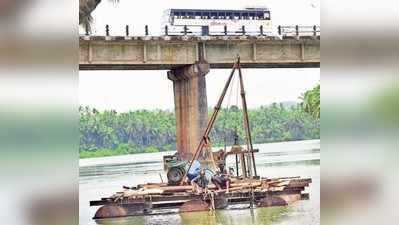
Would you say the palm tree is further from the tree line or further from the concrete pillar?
the concrete pillar

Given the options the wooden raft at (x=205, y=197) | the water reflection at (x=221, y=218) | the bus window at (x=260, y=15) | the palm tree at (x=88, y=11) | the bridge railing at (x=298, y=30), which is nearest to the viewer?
the palm tree at (x=88, y=11)

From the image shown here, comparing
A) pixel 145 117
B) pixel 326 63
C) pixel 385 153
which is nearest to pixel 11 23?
pixel 326 63

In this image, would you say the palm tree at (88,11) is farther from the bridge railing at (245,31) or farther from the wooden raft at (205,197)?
the wooden raft at (205,197)

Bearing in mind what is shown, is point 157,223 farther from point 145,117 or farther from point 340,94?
point 340,94

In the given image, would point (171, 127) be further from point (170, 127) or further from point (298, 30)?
point (298, 30)

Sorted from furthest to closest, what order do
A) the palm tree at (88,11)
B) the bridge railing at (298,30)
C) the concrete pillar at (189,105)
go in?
the concrete pillar at (189,105), the bridge railing at (298,30), the palm tree at (88,11)

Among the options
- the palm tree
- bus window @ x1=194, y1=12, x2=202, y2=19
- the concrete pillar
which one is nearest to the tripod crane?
the concrete pillar

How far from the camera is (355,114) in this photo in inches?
40.2

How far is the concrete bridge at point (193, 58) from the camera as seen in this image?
3445 mm

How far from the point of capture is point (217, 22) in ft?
11.5

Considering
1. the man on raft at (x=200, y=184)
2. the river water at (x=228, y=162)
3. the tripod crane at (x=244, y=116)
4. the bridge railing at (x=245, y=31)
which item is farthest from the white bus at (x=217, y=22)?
the man on raft at (x=200, y=184)

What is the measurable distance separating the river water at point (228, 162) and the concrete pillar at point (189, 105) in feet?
0.61

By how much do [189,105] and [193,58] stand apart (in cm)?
32

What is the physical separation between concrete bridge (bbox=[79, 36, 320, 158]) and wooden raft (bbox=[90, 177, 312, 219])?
1.12ft
